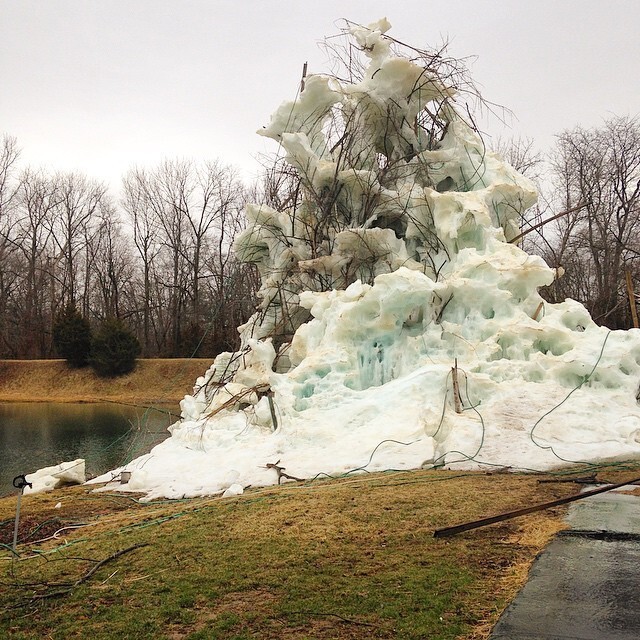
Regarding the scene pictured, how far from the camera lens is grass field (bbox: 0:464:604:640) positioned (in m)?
3.03

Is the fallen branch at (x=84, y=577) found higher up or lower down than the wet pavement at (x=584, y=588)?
lower down

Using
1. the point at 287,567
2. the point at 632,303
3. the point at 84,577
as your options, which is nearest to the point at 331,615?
the point at 287,567

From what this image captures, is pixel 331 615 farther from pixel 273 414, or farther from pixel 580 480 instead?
pixel 273 414

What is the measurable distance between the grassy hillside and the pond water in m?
2.33

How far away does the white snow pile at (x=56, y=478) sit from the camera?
8.77 metres

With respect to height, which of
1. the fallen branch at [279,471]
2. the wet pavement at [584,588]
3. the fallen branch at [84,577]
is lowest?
the fallen branch at [279,471]

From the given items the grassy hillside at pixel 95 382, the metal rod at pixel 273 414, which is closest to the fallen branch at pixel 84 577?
the metal rod at pixel 273 414

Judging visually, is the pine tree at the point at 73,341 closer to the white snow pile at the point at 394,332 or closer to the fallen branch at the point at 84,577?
the white snow pile at the point at 394,332

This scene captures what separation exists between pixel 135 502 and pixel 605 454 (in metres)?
5.04

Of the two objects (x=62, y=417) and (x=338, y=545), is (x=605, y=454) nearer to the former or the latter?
(x=338, y=545)

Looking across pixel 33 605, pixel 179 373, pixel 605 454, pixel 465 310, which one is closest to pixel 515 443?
pixel 605 454

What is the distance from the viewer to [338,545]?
4164 millimetres

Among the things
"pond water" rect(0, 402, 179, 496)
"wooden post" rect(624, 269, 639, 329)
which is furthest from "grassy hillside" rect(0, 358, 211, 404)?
"wooden post" rect(624, 269, 639, 329)

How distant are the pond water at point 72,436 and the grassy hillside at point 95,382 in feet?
7.64
